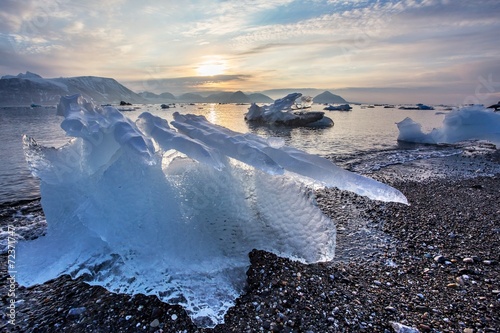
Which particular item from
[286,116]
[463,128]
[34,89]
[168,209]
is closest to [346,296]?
[168,209]

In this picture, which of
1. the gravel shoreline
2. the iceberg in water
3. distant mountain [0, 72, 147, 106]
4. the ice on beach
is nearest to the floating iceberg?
the ice on beach

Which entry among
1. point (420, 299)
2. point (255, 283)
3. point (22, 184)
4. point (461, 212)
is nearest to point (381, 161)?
point (461, 212)

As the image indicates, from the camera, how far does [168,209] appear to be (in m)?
3.72

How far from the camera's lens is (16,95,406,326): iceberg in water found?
339cm

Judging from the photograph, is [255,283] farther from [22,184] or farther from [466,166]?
[466,166]

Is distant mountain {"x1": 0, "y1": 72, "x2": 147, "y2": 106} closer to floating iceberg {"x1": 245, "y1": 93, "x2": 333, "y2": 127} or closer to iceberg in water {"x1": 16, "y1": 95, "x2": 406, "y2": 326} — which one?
floating iceberg {"x1": 245, "y1": 93, "x2": 333, "y2": 127}

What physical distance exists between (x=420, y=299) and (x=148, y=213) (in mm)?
3714

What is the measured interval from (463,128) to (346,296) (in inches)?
909

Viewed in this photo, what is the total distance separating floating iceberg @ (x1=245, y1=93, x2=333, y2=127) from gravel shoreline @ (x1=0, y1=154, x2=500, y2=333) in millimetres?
28962

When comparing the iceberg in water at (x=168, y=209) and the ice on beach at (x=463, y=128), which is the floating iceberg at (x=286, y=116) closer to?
the ice on beach at (x=463, y=128)

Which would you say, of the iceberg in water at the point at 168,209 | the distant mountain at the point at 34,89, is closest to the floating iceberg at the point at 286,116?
the iceberg in water at the point at 168,209

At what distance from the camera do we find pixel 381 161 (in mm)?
12844

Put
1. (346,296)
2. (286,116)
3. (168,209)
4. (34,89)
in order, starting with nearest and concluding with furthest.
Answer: (346,296) → (168,209) → (286,116) → (34,89)

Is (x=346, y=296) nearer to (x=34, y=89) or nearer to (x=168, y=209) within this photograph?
(x=168, y=209)
